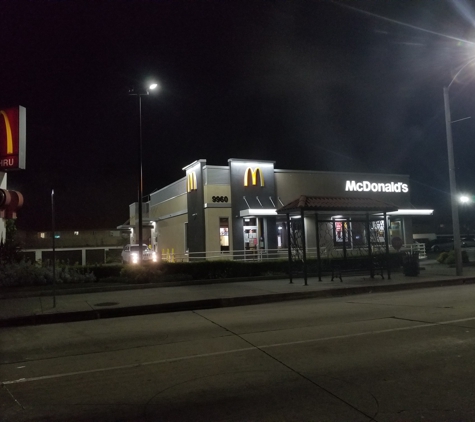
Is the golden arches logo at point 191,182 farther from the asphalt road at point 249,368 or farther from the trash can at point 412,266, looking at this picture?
the asphalt road at point 249,368

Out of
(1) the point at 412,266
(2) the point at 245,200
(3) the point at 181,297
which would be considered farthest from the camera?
(2) the point at 245,200

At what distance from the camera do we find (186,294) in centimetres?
1582

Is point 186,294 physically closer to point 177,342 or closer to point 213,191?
point 177,342

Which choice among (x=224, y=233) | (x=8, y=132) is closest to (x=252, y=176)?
(x=224, y=233)

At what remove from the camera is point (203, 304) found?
1403 cm

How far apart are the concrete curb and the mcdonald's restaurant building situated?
994cm

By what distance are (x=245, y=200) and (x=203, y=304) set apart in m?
16.4

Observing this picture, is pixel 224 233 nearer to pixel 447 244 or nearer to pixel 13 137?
pixel 13 137

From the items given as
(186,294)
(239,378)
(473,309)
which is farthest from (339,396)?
(186,294)

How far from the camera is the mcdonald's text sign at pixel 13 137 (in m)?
18.7

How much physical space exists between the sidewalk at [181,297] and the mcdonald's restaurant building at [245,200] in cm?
864

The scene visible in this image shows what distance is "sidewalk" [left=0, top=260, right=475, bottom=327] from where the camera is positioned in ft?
40.7

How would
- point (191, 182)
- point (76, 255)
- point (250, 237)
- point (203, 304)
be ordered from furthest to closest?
1. point (76, 255)
2. point (191, 182)
3. point (250, 237)
4. point (203, 304)

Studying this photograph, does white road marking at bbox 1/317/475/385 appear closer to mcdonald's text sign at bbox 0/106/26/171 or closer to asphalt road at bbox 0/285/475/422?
asphalt road at bbox 0/285/475/422
